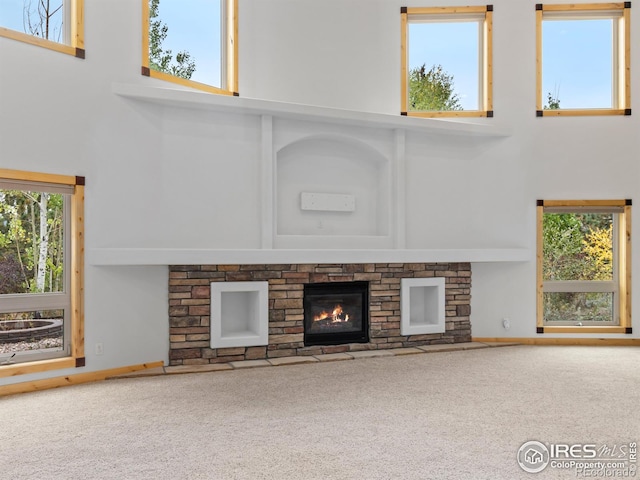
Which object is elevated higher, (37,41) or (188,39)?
(188,39)

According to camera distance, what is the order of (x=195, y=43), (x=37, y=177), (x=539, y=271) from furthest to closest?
(x=539, y=271)
(x=195, y=43)
(x=37, y=177)

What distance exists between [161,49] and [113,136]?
1355 mm

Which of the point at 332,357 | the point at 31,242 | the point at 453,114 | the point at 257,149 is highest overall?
the point at 453,114

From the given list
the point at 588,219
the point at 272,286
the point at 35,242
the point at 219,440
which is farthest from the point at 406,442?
the point at 588,219

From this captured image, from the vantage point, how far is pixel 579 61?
24.8 ft

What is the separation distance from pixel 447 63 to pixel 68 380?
20.7 feet

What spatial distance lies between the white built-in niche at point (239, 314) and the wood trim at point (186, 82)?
7.69 feet

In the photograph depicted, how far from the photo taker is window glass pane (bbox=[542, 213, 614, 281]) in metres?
7.46

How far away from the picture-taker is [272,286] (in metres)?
6.39

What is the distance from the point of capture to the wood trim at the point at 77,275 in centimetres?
527

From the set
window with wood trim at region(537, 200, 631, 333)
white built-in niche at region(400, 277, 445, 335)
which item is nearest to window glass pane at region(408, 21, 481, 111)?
window with wood trim at region(537, 200, 631, 333)

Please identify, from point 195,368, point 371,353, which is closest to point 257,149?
point 195,368

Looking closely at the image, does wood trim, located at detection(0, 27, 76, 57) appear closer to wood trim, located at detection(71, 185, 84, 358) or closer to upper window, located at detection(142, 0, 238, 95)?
upper window, located at detection(142, 0, 238, 95)

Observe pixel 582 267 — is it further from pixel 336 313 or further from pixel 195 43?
pixel 195 43
